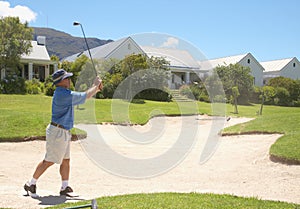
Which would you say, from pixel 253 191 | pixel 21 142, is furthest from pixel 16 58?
pixel 253 191

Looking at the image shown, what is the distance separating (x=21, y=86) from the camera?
104 feet

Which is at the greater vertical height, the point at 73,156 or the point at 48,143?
the point at 48,143

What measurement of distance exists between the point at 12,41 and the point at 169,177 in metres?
28.2

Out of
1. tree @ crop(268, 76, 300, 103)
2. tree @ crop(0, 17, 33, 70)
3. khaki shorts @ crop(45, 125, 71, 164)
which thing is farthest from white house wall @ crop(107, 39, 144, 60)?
khaki shorts @ crop(45, 125, 71, 164)

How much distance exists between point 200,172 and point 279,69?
5268 centimetres

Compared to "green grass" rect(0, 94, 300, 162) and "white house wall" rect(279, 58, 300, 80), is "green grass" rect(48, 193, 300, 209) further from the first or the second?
"white house wall" rect(279, 58, 300, 80)

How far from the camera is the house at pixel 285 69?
187 ft

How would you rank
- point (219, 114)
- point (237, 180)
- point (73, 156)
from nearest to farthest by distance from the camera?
point (237, 180) < point (73, 156) < point (219, 114)

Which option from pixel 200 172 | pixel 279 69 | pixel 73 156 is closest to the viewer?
pixel 200 172

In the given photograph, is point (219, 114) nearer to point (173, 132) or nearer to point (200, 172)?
point (173, 132)

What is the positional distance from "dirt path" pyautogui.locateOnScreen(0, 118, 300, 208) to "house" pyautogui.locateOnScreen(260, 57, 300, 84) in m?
48.8

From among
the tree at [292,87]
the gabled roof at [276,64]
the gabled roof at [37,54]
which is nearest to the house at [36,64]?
the gabled roof at [37,54]

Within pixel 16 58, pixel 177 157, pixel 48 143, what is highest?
pixel 16 58

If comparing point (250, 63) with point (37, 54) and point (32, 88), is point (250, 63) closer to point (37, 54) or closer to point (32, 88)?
point (37, 54)
